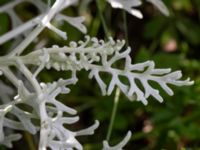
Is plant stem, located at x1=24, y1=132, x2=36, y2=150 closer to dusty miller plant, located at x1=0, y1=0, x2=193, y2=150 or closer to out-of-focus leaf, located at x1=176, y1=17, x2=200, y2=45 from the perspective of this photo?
dusty miller plant, located at x1=0, y1=0, x2=193, y2=150

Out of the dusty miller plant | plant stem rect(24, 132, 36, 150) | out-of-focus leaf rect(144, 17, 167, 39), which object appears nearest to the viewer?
the dusty miller plant

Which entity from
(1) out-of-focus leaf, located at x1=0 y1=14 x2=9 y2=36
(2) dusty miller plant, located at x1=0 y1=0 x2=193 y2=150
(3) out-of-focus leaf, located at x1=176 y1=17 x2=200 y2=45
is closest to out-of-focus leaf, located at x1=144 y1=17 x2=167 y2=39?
(3) out-of-focus leaf, located at x1=176 y1=17 x2=200 y2=45

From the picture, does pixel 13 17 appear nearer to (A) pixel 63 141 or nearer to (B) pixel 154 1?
(B) pixel 154 1

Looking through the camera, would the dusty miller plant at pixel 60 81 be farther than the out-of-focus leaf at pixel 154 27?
No

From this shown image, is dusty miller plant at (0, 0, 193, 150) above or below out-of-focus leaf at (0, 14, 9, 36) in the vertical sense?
below

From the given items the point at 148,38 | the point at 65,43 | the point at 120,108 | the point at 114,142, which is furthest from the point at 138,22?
the point at 114,142

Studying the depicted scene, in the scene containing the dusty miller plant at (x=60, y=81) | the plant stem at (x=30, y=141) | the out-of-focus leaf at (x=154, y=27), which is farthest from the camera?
the out-of-focus leaf at (x=154, y=27)

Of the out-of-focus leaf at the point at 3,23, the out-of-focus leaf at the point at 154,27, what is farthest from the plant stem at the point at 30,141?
the out-of-focus leaf at the point at 154,27

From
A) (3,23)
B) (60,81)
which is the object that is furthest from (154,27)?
(60,81)

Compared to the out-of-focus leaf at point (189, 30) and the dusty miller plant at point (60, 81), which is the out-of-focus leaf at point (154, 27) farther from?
the dusty miller plant at point (60, 81)

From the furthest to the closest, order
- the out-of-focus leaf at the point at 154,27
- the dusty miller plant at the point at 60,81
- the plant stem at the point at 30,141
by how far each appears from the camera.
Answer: the out-of-focus leaf at the point at 154,27 < the plant stem at the point at 30,141 < the dusty miller plant at the point at 60,81

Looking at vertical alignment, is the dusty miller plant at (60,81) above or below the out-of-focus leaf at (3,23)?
below
